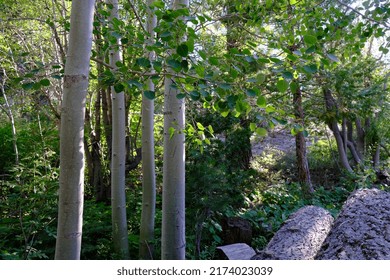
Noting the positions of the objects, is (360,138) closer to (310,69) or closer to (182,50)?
(310,69)

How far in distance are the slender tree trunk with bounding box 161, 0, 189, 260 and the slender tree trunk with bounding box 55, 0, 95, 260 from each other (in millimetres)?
1176

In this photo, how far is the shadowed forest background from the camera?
65.8 inches

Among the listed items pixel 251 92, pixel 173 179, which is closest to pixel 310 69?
pixel 251 92

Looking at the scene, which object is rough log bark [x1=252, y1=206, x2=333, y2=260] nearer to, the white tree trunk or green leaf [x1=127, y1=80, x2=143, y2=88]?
the white tree trunk

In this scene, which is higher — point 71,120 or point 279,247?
point 71,120

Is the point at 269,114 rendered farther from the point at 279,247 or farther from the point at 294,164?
the point at 294,164

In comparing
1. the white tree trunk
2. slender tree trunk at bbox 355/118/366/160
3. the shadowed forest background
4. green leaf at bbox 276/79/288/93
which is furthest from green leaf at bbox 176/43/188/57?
slender tree trunk at bbox 355/118/366/160

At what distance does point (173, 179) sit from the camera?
9.32 ft

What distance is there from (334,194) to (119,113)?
5941mm

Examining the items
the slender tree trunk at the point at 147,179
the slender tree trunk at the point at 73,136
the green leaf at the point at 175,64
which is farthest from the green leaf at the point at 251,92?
the slender tree trunk at the point at 147,179

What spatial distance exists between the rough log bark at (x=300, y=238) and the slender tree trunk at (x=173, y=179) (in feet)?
3.15

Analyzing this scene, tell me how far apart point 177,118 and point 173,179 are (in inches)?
18.5
